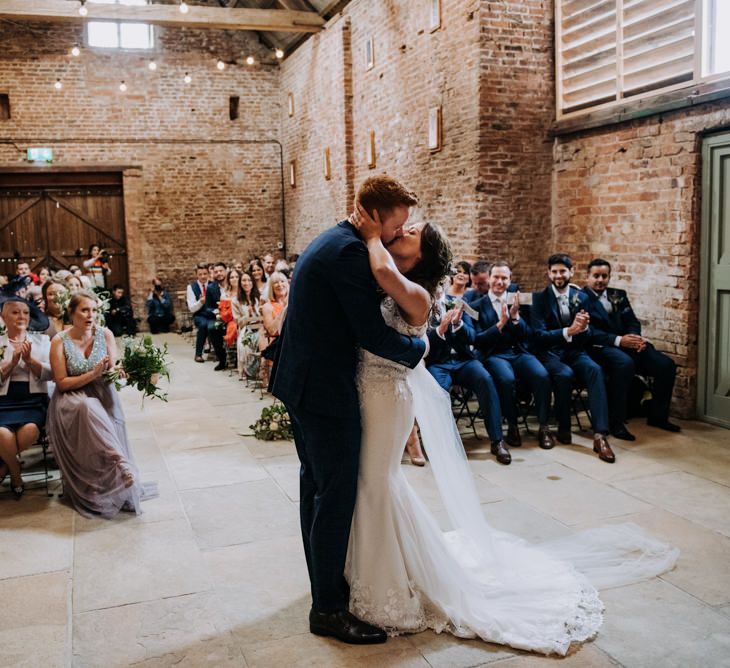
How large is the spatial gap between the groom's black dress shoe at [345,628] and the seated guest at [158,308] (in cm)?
1264

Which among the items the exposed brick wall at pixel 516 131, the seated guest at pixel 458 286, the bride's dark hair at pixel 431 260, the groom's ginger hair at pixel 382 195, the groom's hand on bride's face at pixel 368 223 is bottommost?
the seated guest at pixel 458 286

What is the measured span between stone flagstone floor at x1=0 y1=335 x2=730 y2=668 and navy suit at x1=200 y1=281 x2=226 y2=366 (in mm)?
4017

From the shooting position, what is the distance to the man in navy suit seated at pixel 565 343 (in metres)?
6.01

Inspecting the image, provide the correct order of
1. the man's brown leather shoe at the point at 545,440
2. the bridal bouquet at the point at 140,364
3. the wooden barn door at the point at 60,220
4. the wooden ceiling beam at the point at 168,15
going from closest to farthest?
1. the bridal bouquet at the point at 140,364
2. the man's brown leather shoe at the point at 545,440
3. the wooden ceiling beam at the point at 168,15
4. the wooden barn door at the point at 60,220

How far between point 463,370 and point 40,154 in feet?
38.7

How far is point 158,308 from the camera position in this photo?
15.1m

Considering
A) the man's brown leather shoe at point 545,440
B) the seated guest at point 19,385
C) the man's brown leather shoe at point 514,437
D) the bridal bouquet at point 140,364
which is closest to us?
the seated guest at point 19,385

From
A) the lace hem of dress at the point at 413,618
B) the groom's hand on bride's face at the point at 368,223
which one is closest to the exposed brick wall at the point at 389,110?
the groom's hand on bride's face at the point at 368,223

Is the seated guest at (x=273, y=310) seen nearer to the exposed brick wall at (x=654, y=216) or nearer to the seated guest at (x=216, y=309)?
the seated guest at (x=216, y=309)

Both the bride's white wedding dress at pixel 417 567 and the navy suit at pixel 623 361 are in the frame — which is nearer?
the bride's white wedding dress at pixel 417 567

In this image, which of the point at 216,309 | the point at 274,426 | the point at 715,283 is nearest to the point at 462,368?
the point at 274,426

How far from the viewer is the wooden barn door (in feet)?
49.4

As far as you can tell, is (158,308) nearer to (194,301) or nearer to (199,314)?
(194,301)

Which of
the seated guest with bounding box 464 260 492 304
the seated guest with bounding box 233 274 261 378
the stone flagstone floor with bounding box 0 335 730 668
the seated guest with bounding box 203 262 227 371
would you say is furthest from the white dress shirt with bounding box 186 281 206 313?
the seated guest with bounding box 464 260 492 304
